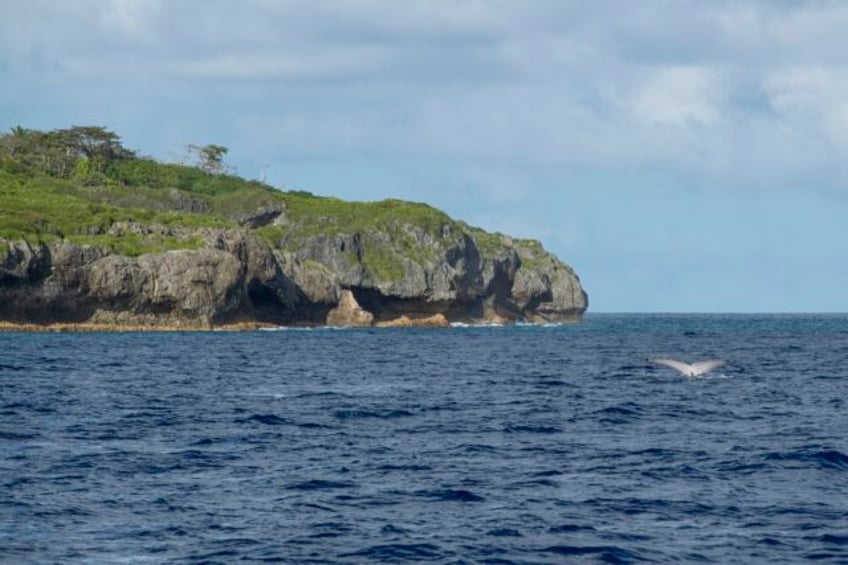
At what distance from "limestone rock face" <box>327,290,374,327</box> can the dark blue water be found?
119m

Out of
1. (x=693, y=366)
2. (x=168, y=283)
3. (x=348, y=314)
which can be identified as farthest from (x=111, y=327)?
(x=693, y=366)

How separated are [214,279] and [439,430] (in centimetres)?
11076

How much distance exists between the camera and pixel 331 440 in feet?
134

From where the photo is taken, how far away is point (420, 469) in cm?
3484

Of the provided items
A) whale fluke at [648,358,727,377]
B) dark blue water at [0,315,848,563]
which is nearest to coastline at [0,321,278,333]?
dark blue water at [0,315,848,563]

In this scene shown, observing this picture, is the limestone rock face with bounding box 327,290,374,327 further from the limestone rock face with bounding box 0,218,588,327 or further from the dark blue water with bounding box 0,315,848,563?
the dark blue water with bounding box 0,315,848,563

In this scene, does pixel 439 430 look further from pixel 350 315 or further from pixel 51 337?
pixel 350 315

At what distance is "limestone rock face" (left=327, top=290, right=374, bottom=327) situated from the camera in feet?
623

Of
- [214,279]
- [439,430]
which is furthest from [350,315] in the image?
[439,430]

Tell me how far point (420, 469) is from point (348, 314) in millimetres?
157560

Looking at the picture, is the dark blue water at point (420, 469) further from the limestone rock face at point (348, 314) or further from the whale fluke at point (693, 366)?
the limestone rock face at point (348, 314)

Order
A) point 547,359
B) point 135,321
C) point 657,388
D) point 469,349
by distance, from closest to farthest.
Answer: point 657,388, point 547,359, point 469,349, point 135,321

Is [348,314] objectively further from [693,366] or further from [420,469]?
[420,469]

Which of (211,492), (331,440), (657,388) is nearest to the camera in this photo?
(211,492)
